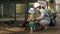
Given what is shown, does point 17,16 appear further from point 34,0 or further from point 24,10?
point 34,0

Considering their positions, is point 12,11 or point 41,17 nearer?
point 41,17

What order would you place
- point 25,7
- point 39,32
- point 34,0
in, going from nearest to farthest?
point 39,32
point 25,7
point 34,0

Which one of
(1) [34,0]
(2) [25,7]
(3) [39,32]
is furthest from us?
(1) [34,0]

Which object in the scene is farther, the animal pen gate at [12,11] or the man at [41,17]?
the animal pen gate at [12,11]

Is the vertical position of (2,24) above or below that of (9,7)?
below

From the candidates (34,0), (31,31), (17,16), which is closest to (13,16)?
(17,16)

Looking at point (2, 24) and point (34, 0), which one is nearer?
point (2, 24)

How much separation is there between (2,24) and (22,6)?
1.74 metres

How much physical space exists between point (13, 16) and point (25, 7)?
1.18 m

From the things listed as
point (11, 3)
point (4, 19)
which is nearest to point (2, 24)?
point (4, 19)

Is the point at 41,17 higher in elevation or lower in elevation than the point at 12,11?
lower

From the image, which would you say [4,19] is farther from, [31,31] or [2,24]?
[31,31]

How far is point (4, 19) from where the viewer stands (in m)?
15.4

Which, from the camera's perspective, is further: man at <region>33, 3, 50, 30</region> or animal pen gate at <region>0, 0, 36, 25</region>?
animal pen gate at <region>0, 0, 36, 25</region>
